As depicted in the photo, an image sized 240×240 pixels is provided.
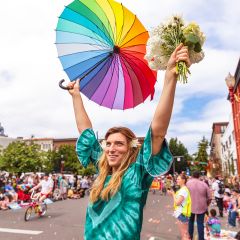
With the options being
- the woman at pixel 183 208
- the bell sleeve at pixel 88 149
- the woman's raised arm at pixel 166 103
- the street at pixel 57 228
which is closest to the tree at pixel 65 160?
the street at pixel 57 228

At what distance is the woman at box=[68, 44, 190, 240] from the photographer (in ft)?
6.72

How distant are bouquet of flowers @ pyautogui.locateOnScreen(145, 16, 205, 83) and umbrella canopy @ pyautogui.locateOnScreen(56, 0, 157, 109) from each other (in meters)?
0.84

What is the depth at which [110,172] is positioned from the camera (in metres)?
2.38

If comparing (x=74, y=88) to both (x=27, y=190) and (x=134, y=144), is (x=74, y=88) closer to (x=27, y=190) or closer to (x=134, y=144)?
(x=134, y=144)

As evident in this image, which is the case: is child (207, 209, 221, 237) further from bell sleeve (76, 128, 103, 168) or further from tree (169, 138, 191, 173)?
tree (169, 138, 191, 173)

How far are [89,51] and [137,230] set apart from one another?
1829 millimetres

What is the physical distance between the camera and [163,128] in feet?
6.68

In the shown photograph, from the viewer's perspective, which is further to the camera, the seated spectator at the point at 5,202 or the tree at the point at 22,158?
the tree at the point at 22,158

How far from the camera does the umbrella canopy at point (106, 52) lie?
3176mm

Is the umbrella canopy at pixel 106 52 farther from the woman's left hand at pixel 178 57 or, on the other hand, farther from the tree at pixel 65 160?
the tree at pixel 65 160

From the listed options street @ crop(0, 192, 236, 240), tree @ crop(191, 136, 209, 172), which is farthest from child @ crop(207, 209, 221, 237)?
tree @ crop(191, 136, 209, 172)

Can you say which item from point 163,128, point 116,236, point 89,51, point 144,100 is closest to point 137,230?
point 116,236

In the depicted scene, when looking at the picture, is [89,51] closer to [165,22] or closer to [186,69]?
[165,22]

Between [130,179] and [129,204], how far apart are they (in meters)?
0.15
